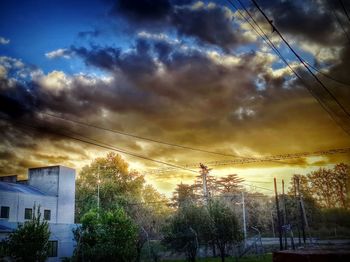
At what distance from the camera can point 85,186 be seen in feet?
214

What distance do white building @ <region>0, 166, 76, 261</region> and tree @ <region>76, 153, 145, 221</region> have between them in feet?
41.8

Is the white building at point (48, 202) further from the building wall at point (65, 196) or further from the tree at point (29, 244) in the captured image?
the tree at point (29, 244)

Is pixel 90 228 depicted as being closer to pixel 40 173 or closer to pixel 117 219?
pixel 117 219

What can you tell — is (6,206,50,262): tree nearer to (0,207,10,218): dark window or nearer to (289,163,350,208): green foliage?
(0,207,10,218): dark window

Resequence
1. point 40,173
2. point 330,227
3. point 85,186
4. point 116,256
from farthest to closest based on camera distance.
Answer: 1. point 85,186
2. point 330,227
3. point 40,173
4. point 116,256

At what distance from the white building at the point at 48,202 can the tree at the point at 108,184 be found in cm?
1273

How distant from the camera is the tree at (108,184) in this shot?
60.5 meters

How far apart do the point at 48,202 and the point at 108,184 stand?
813 inches

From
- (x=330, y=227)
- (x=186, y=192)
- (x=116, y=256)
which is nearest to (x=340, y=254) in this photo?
(x=116, y=256)

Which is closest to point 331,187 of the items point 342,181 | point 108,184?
point 342,181

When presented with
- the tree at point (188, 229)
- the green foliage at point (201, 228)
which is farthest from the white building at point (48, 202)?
the green foliage at point (201, 228)

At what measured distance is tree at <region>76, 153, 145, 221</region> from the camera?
6047cm

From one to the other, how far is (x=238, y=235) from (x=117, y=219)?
12325 millimetres

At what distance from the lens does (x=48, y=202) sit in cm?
4134
